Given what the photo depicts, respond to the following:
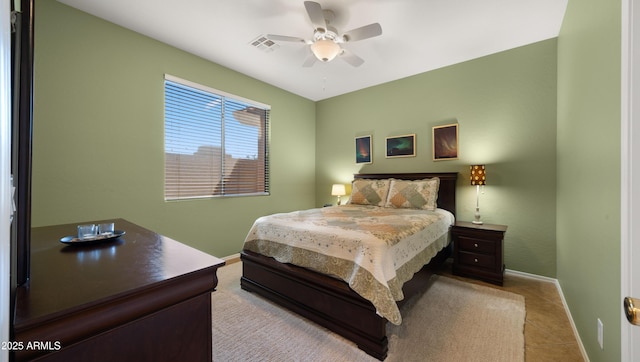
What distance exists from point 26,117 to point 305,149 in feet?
14.1

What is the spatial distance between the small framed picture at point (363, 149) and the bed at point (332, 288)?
77.0 inches

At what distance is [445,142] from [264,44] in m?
2.78

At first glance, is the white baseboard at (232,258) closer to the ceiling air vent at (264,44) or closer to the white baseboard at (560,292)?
the ceiling air vent at (264,44)

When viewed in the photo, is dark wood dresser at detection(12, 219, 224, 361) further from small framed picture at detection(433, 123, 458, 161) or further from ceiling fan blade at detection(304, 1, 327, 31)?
small framed picture at detection(433, 123, 458, 161)

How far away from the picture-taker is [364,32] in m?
2.25

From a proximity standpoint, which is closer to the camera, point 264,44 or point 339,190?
point 264,44

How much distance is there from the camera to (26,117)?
24.9 inches

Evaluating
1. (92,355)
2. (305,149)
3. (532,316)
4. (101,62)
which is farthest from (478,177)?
(101,62)

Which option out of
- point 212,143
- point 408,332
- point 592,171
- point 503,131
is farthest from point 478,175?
point 212,143

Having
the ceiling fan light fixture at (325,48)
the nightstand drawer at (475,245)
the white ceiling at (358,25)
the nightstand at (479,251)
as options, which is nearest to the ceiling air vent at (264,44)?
the white ceiling at (358,25)

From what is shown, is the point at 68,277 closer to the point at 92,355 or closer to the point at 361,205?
the point at 92,355

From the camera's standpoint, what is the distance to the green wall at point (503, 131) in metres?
2.82

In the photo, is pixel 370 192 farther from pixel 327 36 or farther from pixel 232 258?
pixel 232 258

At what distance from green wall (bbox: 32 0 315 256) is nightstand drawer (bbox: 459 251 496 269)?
3.12 meters
